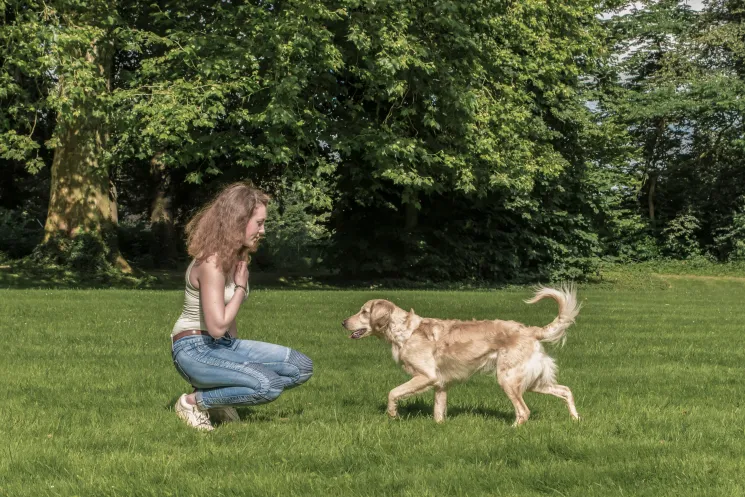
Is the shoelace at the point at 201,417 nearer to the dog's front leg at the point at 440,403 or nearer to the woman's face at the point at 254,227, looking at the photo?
Result: the woman's face at the point at 254,227

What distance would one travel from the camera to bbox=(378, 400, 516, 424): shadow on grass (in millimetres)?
7717

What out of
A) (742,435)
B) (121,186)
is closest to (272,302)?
(742,435)

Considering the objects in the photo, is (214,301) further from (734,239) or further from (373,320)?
(734,239)

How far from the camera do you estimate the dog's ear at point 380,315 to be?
298 inches

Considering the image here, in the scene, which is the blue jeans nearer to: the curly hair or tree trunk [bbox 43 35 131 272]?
the curly hair

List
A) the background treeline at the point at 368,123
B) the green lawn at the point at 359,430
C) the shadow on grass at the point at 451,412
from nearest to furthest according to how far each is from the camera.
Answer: the green lawn at the point at 359,430 < the shadow on grass at the point at 451,412 < the background treeline at the point at 368,123

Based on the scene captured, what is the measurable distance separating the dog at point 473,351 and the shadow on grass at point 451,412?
294 mm

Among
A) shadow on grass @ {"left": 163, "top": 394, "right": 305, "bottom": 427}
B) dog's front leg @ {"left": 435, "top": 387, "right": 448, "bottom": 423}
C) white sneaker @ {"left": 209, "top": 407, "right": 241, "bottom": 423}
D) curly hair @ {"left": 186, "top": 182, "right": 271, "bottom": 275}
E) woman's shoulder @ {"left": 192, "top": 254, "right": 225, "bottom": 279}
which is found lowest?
shadow on grass @ {"left": 163, "top": 394, "right": 305, "bottom": 427}

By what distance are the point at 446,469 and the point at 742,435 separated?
2632 mm

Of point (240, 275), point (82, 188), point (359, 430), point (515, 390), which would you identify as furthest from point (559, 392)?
point (82, 188)

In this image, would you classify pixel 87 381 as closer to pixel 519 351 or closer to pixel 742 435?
pixel 519 351

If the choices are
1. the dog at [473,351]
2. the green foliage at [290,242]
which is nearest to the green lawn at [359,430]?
the dog at [473,351]

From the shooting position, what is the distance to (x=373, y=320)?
299 inches

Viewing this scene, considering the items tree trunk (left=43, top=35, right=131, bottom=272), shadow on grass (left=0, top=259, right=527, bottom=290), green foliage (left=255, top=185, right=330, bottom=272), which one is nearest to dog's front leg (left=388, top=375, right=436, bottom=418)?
shadow on grass (left=0, top=259, right=527, bottom=290)
